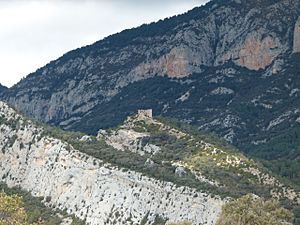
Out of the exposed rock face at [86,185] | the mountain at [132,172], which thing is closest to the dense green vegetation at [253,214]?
the mountain at [132,172]

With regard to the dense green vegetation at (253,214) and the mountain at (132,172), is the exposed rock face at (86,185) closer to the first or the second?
the mountain at (132,172)

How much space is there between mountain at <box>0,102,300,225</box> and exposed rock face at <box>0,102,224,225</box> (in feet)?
0.63

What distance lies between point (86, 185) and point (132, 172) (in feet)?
35.8

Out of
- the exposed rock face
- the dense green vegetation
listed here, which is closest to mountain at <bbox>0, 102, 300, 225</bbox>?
the exposed rock face

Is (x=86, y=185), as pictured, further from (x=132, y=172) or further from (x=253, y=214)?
(x=253, y=214)

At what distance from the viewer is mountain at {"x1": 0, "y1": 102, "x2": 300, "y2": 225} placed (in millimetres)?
143625

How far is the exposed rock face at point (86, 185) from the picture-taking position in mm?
142000

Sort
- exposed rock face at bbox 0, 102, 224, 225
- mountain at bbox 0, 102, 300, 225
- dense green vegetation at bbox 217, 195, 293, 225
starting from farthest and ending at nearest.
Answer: mountain at bbox 0, 102, 300, 225
exposed rock face at bbox 0, 102, 224, 225
dense green vegetation at bbox 217, 195, 293, 225

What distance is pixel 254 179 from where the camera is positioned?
155 m

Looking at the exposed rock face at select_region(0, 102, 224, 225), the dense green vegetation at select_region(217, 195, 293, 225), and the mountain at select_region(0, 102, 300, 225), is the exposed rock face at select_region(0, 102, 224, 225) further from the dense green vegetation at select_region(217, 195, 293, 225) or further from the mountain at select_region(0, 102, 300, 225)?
the dense green vegetation at select_region(217, 195, 293, 225)

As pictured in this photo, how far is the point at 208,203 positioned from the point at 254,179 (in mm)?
20034

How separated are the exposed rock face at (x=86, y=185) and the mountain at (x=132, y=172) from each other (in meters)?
0.19

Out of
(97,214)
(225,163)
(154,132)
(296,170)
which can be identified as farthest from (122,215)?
(296,170)

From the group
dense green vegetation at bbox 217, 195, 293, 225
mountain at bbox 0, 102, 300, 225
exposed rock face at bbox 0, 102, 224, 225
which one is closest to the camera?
dense green vegetation at bbox 217, 195, 293, 225
